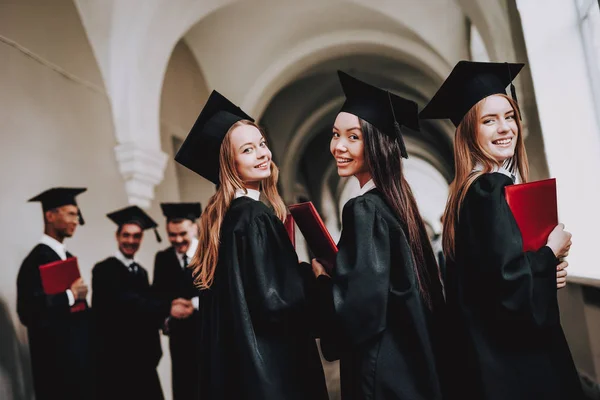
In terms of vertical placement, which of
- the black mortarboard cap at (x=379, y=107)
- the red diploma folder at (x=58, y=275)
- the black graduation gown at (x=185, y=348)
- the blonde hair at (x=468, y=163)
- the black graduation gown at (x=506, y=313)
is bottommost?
the black graduation gown at (x=185, y=348)

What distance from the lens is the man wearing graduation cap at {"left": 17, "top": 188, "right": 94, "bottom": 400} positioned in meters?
3.33

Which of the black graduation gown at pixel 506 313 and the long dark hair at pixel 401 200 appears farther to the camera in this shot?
the long dark hair at pixel 401 200

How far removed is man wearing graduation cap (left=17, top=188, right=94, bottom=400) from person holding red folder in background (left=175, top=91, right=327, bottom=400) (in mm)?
1583

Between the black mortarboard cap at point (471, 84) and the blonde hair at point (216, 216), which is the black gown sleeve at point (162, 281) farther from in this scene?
the black mortarboard cap at point (471, 84)

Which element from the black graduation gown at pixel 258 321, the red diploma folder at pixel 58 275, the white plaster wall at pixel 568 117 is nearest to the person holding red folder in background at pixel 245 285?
the black graduation gown at pixel 258 321

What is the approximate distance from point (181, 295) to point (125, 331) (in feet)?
1.67

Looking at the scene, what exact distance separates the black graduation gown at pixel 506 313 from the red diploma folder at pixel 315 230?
1.75ft

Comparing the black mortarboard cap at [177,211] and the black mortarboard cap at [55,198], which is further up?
the black mortarboard cap at [55,198]

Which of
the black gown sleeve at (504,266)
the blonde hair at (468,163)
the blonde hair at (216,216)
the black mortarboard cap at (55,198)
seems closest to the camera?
the black gown sleeve at (504,266)

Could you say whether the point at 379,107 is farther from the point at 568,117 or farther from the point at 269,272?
the point at 568,117

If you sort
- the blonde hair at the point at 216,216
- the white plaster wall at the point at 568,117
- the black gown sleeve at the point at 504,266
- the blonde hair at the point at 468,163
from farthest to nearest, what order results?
the white plaster wall at the point at 568,117
the blonde hair at the point at 216,216
the blonde hair at the point at 468,163
the black gown sleeve at the point at 504,266

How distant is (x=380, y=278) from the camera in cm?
183

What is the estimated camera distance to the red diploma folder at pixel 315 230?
2043 millimetres

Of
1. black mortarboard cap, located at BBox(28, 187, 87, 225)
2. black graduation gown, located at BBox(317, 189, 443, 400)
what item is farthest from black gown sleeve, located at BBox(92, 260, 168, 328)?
black graduation gown, located at BBox(317, 189, 443, 400)
